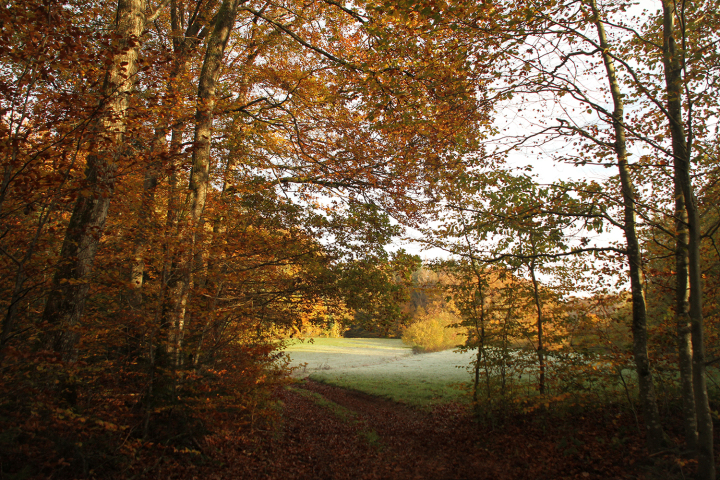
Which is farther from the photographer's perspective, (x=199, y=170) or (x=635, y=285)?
(x=199, y=170)

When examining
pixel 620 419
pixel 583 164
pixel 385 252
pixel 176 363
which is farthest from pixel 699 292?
pixel 176 363

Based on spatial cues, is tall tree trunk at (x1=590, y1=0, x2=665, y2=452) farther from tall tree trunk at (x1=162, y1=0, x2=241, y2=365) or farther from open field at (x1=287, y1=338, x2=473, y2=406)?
tall tree trunk at (x1=162, y1=0, x2=241, y2=365)

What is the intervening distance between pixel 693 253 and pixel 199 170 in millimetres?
9212

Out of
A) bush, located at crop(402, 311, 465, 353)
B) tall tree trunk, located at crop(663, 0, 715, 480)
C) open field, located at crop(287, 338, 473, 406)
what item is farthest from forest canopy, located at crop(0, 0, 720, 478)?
bush, located at crop(402, 311, 465, 353)

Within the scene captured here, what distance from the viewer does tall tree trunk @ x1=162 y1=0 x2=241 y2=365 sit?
6.36m

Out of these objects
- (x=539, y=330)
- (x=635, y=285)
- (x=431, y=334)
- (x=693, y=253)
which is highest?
(x=693, y=253)

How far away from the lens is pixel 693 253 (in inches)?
212

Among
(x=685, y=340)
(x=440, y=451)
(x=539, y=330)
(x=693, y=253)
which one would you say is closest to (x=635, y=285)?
(x=685, y=340)

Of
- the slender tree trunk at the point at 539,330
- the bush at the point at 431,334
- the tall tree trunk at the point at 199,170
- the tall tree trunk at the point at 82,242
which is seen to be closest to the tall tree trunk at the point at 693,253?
the slender tree trunk at the point at 539,330

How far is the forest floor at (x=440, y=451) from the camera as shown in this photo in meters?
6.28

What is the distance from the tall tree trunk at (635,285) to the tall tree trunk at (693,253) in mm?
→ 743

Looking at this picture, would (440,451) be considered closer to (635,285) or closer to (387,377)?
(635,285)

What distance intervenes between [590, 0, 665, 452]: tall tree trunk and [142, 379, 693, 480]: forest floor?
56 centimetres

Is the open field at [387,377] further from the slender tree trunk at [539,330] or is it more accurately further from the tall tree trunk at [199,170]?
the tall tree trunk at [199,170]
